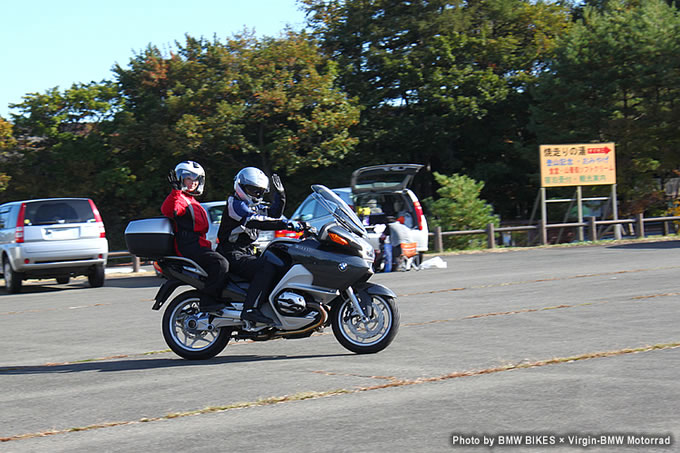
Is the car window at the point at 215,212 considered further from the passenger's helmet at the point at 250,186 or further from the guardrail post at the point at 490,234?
the passenger's helmet at the point at 250,186

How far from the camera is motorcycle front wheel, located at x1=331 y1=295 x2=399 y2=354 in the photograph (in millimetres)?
8070

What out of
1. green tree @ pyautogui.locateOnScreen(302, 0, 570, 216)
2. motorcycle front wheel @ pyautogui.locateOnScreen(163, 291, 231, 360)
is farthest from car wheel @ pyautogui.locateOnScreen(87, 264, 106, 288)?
green tree @ pyautogui.locateOnScreen(302, 0, 570, 216)

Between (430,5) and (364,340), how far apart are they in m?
35.6

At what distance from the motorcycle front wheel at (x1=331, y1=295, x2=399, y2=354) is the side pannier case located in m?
1.78

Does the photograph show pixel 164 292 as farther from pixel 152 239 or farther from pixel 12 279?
pixel 12 279

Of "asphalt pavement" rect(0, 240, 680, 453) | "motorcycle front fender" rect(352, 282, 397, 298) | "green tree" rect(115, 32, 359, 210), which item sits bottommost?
"asphalt pavement" rect(0, 240, 680, 453)

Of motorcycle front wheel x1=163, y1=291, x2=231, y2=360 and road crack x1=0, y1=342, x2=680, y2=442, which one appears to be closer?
road crack x1=0, y1=342, x2=680, y2=442

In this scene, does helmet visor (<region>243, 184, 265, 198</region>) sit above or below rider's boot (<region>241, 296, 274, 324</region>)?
above

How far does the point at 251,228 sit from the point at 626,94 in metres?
32.7

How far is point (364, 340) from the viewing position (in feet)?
26.7

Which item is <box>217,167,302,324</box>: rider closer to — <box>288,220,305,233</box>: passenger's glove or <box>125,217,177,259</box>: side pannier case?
<box>288,220,305,233</box>: passenger's glove

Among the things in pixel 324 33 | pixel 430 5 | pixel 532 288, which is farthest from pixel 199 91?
pixel 532 288

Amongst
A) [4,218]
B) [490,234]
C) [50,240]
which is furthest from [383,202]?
[4,218]

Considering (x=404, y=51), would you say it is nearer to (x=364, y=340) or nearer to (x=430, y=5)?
(x=430, y=5)
